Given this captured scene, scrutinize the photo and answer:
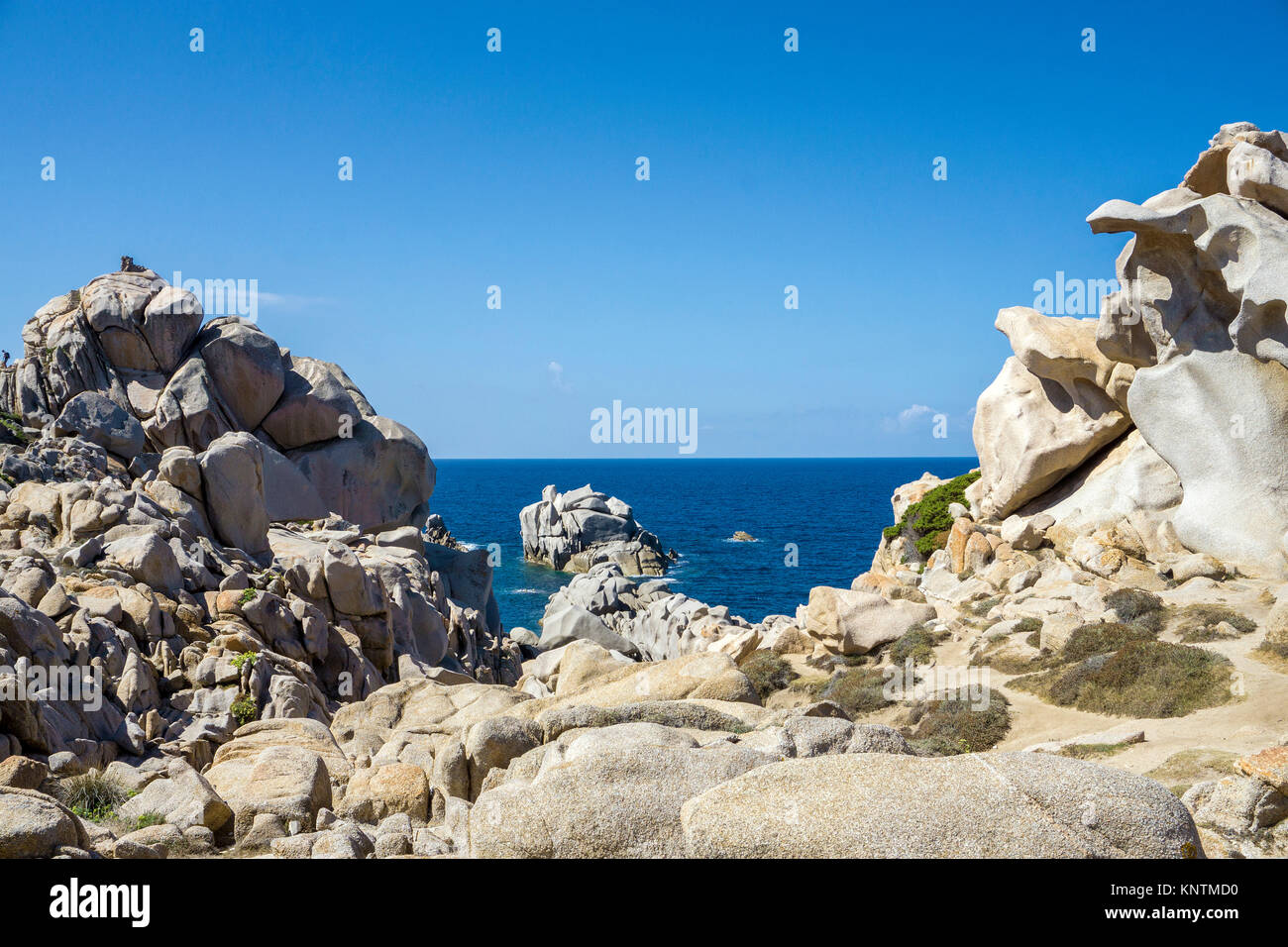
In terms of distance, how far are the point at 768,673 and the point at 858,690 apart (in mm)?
3853

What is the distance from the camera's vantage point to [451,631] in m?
36.3

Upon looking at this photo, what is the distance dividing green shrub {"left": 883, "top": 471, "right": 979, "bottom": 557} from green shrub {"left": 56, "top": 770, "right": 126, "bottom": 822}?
124 feet

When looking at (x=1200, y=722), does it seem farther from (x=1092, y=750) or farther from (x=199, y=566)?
(x=199, y=566)

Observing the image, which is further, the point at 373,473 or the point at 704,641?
the point at 373,473

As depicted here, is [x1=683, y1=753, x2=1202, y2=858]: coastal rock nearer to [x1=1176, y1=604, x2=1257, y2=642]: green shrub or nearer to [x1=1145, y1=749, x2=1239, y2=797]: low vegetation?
[x1=1145, y1=749, x2=1239, y2=797]: low vegetation

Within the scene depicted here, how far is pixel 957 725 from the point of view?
1934 centimetres

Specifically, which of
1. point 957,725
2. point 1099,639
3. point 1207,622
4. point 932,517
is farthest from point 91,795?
point 932,517

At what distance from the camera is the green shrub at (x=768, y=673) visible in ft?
85.8

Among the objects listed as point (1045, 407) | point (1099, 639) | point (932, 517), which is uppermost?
point (1045, 407)

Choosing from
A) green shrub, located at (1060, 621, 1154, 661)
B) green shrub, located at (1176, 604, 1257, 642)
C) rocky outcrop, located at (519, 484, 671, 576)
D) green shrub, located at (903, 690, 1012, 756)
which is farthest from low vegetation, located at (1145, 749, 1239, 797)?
rocky outcrop, located at (519, 484, 671, 576)

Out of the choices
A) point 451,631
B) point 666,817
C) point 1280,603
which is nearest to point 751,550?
point 451,631

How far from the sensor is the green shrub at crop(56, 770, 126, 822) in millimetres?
10852

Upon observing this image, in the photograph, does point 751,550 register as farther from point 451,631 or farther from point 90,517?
point 90,517
